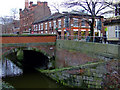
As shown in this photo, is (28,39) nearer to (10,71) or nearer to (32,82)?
(32,82)

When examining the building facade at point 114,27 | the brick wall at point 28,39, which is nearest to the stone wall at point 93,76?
the brick wall at point 28,39

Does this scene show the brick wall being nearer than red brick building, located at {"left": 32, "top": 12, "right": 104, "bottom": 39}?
Yes

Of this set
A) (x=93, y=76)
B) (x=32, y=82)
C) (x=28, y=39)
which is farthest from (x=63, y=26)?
A: (x=93, y=76)

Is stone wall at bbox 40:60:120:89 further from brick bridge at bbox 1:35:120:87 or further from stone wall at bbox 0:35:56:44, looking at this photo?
stone wall at bbox 0:35:56:44

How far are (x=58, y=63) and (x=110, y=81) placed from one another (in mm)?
9400

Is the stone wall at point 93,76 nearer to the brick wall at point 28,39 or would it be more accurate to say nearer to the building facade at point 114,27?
the brick wall at point 28,39

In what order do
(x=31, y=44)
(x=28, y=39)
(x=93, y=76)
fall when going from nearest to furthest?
(x=93, y=76) < (x=28, y=39) < (x=31, y=44)

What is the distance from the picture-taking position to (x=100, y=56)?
11.4 metres

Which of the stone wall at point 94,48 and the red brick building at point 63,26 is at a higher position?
the red brick building at point 63,26

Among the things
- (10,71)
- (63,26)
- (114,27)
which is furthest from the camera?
(63,26)

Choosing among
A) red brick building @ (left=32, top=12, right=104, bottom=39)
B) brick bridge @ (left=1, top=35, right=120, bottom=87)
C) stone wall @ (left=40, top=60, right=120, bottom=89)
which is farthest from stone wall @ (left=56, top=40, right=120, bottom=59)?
red brick building @ (left=32, top=12, right=104, bottom=39)

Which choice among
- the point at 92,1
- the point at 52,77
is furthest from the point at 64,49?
the point at 92,1

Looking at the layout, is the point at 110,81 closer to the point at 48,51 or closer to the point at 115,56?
the point at 115,56

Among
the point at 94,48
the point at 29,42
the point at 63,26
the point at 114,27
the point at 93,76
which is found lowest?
the point at 93,76
